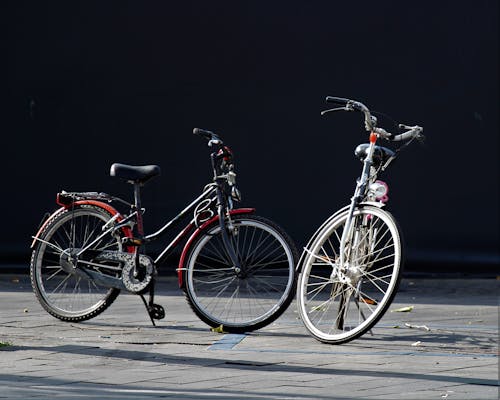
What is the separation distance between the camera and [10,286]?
31.3 ft

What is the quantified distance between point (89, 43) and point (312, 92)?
1.82 metres

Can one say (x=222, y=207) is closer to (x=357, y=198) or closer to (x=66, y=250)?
(x=357, y=198)

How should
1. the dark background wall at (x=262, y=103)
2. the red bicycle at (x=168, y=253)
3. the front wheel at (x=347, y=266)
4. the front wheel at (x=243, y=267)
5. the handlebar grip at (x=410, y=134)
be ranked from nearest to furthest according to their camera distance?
the front wheel at (x=347, y=266) → the handlebar grip at (x=410, y=134) → the front wheel at (x=243, y=267) → the red bicycle at (x=168, y=253) → the dark background wall at (x=262, y=103)

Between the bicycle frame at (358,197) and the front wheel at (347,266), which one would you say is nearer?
the front wheel at (347,266)

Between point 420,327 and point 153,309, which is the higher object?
point 153,309

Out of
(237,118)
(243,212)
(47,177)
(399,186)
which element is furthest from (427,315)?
(47,177)

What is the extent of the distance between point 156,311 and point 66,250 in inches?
26.7

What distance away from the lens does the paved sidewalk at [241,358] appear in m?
4.88

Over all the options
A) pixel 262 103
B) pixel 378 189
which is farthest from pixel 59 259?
pixel 262 103

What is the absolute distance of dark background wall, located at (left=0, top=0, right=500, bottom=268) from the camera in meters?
9.80

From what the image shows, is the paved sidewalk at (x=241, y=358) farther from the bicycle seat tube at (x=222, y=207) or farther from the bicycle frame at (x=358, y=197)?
the bicycle frame at (x=358, y=197)

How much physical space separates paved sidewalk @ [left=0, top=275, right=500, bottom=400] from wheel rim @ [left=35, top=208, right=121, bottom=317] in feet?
0.42

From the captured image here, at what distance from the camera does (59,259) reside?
713cm

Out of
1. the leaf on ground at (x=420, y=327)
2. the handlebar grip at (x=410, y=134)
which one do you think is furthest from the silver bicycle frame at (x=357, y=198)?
the leaf on ground at (x=420, y=327)
